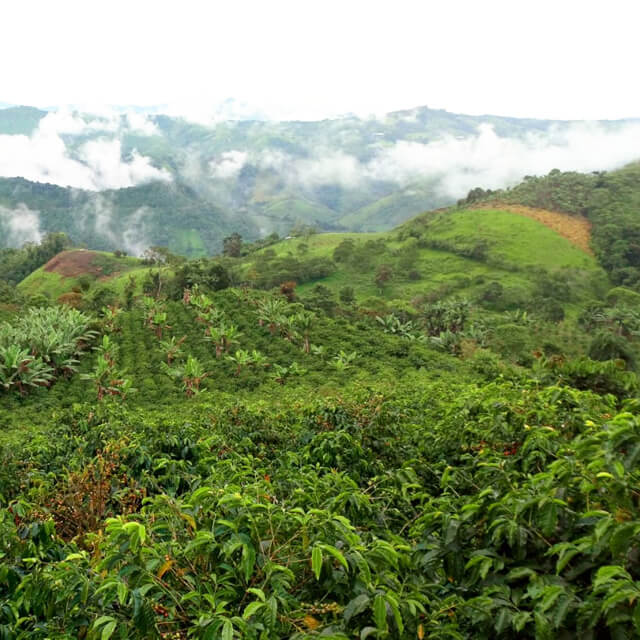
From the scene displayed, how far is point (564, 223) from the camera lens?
324 ft

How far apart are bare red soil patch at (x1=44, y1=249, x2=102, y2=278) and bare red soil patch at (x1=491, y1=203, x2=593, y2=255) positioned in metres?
86.4

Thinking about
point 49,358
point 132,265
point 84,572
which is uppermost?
point 84,572

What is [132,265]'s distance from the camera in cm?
10250

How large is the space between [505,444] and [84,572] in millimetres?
4320

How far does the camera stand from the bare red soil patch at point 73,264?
304 ft

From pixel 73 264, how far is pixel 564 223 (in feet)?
327

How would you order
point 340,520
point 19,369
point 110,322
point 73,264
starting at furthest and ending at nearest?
point 73,264, point 110,322, point 19,369, point 340,520

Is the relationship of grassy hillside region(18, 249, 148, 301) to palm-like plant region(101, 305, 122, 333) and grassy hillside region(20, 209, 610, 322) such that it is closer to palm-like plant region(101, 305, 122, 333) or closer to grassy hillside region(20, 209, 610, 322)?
grassy hillside region(20, 209, 610, 322)

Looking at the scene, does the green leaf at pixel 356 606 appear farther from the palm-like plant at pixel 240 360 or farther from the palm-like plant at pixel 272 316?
the palm-like plant at pixel 272 316

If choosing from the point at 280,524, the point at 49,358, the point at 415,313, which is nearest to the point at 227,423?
the point at 280,524

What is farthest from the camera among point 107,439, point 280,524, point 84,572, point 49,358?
point 49,358

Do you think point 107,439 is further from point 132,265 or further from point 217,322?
point 132,265

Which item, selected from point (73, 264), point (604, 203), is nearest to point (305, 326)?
point (73, 264)

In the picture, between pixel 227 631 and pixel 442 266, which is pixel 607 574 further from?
pixel 442 266
